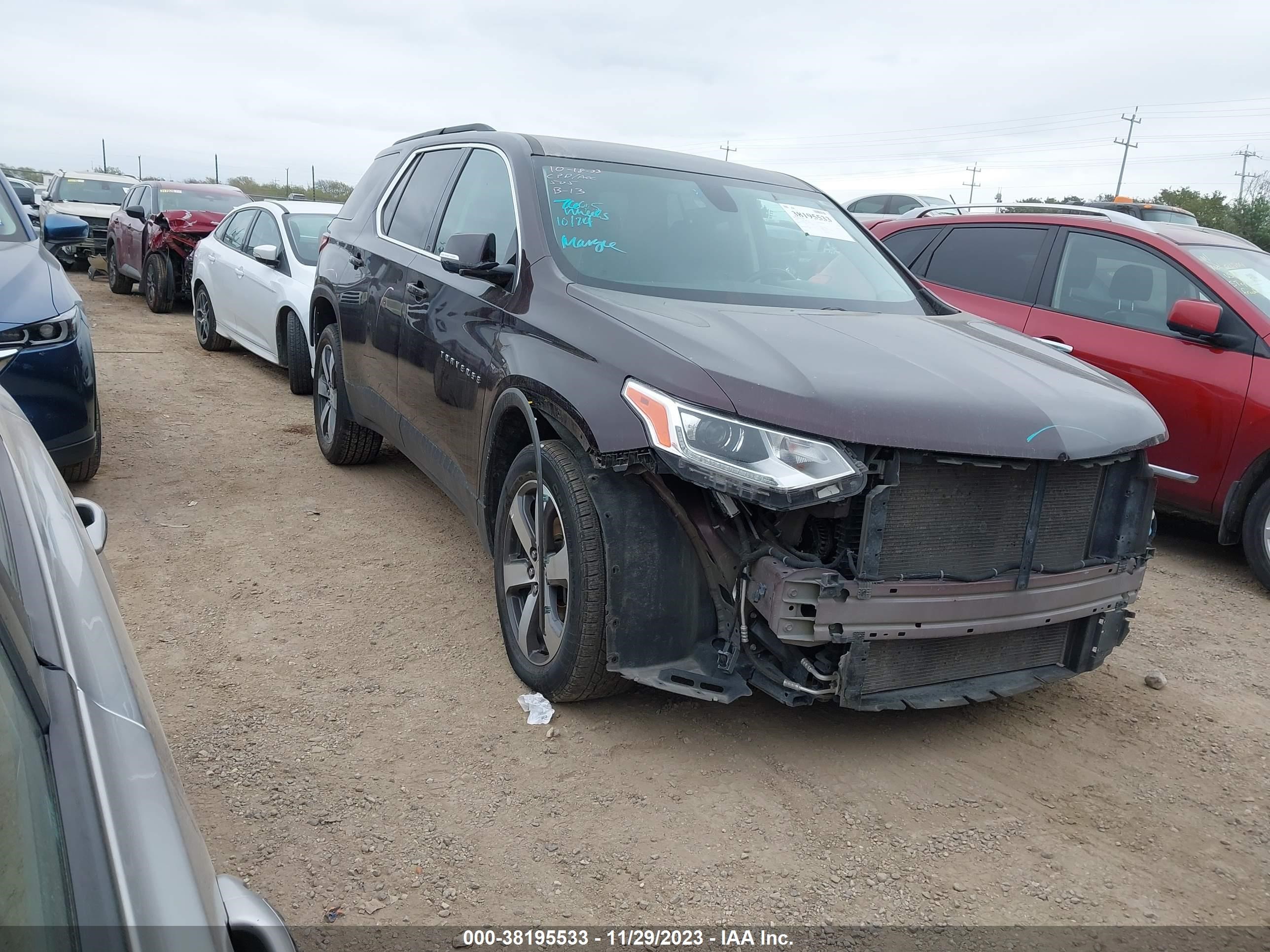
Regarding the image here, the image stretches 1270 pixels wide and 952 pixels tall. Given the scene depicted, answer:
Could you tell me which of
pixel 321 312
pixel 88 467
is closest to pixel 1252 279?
pixel 321 312

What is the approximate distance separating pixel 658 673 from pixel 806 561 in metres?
0.56

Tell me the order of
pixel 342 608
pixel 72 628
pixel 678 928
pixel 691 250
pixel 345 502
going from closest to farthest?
pixel 72 628, pixel 678 928, pixel 691 250, pixel 342 608, pixel 345 502

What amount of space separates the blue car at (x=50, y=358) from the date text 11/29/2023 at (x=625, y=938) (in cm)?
337

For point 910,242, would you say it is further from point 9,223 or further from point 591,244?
point 9,223

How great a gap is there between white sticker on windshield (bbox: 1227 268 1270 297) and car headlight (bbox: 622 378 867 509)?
388cm

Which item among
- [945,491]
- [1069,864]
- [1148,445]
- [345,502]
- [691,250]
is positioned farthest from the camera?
[345,502]

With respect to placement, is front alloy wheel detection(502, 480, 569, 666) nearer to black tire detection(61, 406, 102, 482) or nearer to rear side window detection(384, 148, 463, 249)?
rear side window detection(384, 148, 463, 249)

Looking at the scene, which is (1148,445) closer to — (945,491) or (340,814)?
(945,491)

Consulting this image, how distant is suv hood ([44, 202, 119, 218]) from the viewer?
56.3ft

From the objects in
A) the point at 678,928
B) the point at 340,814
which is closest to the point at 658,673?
the point at 678,928

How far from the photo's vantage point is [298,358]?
25.1ft

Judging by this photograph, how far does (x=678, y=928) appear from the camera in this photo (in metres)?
2.39

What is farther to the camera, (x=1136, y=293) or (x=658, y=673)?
(x=1136, y=293)

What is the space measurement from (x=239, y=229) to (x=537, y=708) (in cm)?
737
